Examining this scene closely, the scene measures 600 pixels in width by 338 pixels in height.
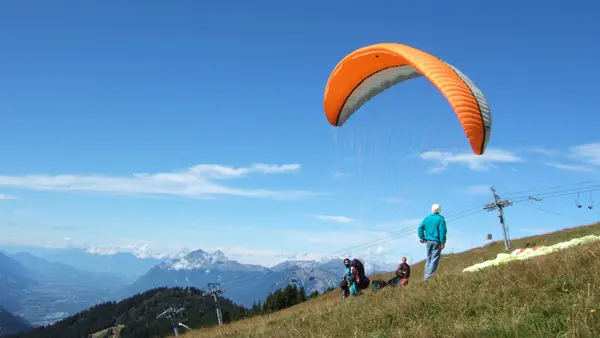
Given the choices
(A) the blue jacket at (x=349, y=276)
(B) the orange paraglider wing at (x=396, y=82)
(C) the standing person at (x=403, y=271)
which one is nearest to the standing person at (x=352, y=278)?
(A) the blue jacket at (x=349, y=276)

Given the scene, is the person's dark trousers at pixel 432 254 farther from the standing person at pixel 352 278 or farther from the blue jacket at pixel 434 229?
the standing person at pixel 352 278

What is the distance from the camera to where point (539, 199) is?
52125 millimetres

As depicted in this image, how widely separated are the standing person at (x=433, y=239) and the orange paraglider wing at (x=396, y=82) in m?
2.78

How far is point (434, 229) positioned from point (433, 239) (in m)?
0.28

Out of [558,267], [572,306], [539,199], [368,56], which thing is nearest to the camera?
[572,306]

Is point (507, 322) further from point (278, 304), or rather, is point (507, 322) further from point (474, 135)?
point (278, 304)

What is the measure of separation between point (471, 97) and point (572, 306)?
6.31 metres

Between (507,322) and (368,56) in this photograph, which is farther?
(368,56)

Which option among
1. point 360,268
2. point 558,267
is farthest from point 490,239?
point 558,267

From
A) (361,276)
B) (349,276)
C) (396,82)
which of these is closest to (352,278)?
(349,276)

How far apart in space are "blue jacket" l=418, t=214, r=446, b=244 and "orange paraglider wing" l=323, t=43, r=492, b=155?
2.75 metres

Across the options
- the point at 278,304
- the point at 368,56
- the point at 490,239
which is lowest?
the point at 278,304

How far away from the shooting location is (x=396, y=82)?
51.4 ft

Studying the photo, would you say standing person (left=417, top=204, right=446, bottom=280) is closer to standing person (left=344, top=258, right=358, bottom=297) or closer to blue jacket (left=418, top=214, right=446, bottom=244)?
blue jacket (left=418, top=214, right=446, bottom=244)
